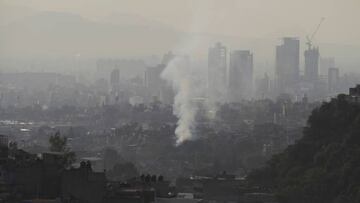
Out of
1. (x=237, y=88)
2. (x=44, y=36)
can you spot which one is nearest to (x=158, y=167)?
(x=237, y=88)

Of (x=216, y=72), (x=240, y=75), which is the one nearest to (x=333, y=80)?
(x=240, y=75)

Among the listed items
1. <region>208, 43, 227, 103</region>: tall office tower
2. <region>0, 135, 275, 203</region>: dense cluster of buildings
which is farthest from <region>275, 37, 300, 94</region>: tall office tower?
<region>0, 135, 275, 203</region>: dense cluster of buildings

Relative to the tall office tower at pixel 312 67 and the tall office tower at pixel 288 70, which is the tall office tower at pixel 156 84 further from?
the tall office tower at pixel 312 67

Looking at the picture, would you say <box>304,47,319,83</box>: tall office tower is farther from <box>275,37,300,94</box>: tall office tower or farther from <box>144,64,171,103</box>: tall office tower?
<box>144,64,171,103</box>: tall office tower

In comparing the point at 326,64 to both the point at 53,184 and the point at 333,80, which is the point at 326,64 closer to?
the point at 333,80

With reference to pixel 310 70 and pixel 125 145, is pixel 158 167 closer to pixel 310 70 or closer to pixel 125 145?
pixel 125 145

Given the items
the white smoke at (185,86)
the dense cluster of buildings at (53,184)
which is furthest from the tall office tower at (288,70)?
the dense cluster of buildings at (53,184)
